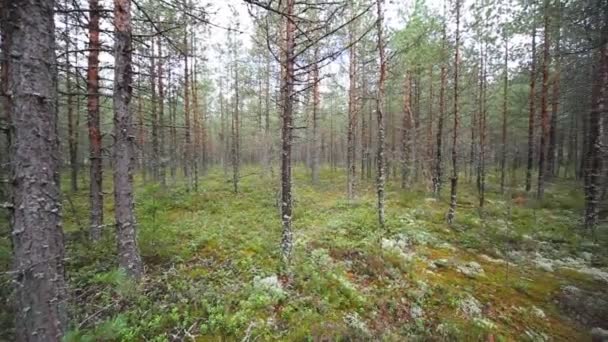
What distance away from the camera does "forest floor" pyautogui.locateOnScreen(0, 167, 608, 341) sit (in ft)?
13.7

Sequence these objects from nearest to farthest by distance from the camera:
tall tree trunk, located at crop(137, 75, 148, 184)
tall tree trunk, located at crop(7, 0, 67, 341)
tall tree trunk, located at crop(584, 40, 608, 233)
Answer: tall tree trunk, located at crop(7, 0, 67, 341) < tall tree trunk, located at crop(137, 75, 148, 184) < tall tree trunk, located at crop(584, 40, 608, 233)

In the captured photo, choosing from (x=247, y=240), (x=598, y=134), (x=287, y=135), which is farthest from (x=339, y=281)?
(x=598, y=134)

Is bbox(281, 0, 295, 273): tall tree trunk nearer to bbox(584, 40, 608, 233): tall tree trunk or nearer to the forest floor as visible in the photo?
the forest floor

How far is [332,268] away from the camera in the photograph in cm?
646

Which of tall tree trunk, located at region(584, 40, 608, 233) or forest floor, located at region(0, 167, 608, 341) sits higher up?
tall tree trunk, located at region(584, 40, 608, 233)

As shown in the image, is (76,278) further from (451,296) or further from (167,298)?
(451,296)

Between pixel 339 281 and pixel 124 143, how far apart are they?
16.2ft

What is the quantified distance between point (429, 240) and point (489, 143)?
24.9 meters

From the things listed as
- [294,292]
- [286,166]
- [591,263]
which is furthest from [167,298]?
[591,263]

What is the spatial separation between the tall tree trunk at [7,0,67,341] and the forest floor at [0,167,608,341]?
30 cm

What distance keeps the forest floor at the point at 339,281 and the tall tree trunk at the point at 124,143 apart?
512 millimetres

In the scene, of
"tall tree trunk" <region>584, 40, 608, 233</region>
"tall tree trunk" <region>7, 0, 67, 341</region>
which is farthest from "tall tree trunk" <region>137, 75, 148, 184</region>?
"tall tree trunk" <region>584, 40, 608, 233</region>

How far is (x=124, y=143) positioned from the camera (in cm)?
477

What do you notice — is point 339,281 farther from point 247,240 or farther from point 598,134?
point 598,134
